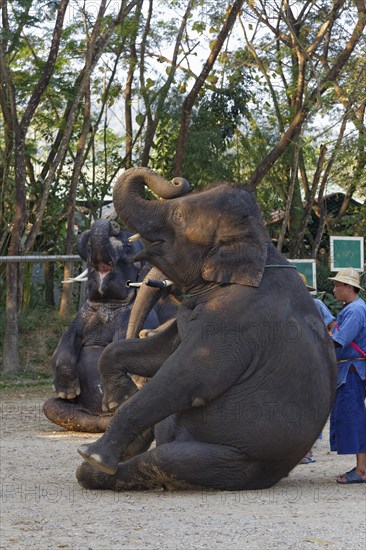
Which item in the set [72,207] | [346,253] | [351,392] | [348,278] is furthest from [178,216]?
[72,207]

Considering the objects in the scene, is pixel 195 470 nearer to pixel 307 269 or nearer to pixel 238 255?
pixel 238 255

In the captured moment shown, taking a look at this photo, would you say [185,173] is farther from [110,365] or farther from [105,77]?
[110,365]

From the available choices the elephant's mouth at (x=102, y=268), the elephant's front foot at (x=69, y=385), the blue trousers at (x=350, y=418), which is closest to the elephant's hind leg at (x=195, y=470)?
the blue trousers at (x=350, y=418)

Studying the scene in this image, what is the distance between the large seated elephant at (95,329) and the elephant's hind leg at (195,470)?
2.91m

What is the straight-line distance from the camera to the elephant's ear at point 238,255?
21.5ft

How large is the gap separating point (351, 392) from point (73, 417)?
3279mm

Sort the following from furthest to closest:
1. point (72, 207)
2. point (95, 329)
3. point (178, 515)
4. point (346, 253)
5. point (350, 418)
Answer: point (72, 207) < point (346, 253) < point (95, 329) < point (350, 418) < point (178, 515)

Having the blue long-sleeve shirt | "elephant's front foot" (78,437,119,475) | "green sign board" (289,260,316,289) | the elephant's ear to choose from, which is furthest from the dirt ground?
"green sign board" (289,260,316,289)

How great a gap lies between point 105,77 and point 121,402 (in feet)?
42.6

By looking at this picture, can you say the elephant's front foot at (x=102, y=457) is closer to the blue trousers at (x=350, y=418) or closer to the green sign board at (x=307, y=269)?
the blue trousers at (x=350, y=418)

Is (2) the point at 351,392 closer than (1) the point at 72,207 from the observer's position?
Yes

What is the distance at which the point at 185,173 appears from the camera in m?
18.8

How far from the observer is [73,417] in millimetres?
9773

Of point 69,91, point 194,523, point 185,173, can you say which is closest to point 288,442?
point 194,523
